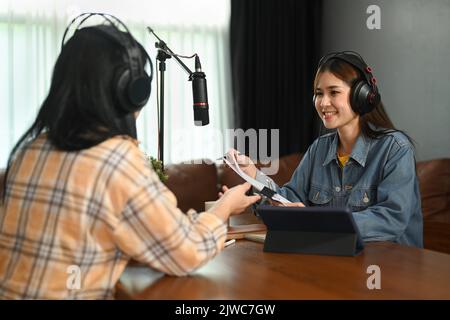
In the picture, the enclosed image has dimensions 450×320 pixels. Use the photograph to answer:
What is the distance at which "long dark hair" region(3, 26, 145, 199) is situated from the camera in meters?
1.23

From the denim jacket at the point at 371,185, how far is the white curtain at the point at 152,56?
2.04 meters

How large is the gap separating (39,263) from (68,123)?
12.0 inches

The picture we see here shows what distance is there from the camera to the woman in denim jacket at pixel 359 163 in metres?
1.91

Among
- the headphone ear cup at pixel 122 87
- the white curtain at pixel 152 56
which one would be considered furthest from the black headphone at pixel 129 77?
the white curtain at pixel 152 56

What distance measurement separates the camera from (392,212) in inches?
74.3

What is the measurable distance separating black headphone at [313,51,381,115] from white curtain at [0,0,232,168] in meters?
2.26

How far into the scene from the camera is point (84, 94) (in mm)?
1232

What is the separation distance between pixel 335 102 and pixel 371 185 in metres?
0.36

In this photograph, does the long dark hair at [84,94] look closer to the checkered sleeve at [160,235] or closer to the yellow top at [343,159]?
the checkered sleeve at [160,235]

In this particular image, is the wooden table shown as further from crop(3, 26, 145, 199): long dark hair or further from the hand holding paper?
crop(3, 26, 145, 199): long dark hair

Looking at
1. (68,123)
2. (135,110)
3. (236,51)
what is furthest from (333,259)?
(236,51)

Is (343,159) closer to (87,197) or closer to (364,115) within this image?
(364,115)

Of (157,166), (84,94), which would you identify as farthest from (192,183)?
(84,94)
